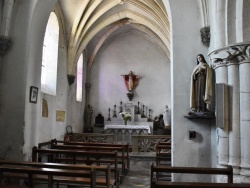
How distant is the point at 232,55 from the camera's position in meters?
4.62

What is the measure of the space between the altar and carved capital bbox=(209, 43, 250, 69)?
9697mm

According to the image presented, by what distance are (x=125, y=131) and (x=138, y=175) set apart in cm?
730

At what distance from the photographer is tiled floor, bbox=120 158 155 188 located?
21.2ft

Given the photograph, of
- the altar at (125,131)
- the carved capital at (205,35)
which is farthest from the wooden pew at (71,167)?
the altar at (125,131)

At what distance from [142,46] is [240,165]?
13620 mm

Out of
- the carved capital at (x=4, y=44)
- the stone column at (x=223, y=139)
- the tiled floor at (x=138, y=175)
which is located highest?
the carved capital at (x=4, y=44)

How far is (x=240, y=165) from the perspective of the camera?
4.45 m

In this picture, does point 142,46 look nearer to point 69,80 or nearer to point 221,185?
point 69,80

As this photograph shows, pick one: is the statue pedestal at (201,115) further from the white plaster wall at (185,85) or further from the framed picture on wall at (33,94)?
the framed picture on wall at (33,94)

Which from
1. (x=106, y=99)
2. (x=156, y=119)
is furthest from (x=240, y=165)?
(x=106, y=99)

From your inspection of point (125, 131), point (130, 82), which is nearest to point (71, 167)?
point (125, 131)

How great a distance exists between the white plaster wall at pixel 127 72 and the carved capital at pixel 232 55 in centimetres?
1162

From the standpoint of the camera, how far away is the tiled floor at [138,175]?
646cm

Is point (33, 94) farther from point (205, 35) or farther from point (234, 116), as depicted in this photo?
point (234, 116)
